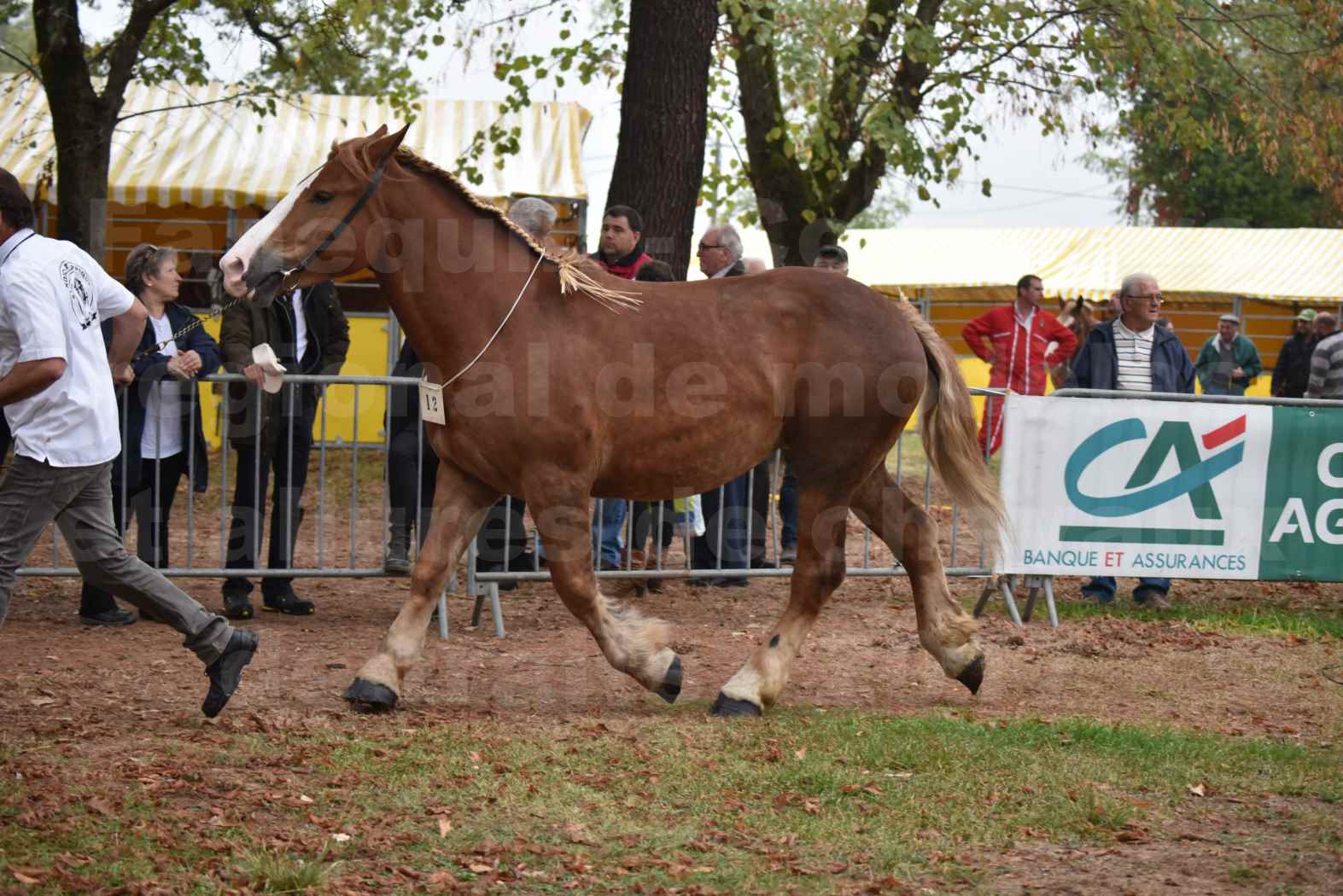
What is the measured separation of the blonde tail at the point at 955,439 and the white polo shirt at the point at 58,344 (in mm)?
3331

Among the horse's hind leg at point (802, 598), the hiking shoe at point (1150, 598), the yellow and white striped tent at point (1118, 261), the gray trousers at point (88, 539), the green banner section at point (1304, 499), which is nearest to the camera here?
the gray trousers at point (88, 539)

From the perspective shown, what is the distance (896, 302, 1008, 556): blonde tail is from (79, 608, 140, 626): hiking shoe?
4483 millimetres

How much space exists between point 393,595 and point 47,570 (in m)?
2.24

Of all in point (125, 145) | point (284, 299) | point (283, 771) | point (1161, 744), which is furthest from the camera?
point (125, 145)

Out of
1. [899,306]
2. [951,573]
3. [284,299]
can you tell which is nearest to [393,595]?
[284,299]

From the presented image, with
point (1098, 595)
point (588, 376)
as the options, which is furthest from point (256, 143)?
point (588, 376)

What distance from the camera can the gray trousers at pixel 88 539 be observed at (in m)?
4.99

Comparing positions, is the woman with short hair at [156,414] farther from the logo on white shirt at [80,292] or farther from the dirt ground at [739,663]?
the logo on white shirt at [80,292]

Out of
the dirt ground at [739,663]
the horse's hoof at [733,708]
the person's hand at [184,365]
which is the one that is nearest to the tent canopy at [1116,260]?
the dirt ground at [739,663]

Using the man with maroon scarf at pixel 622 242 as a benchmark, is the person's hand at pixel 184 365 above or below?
below

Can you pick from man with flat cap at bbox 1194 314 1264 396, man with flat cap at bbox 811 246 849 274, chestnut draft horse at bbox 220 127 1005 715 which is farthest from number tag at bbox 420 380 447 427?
man with flat cap at bbox 1194 314 1264 396

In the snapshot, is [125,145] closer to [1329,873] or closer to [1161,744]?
[1161,744]

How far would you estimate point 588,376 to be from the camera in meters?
5.71

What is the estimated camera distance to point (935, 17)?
14273mm
